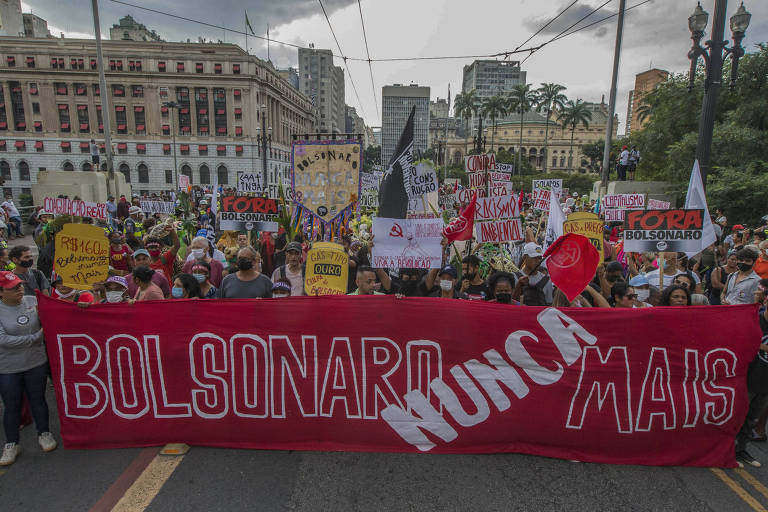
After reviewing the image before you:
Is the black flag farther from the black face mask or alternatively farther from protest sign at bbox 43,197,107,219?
protest sign at bbox 43,197,107,219

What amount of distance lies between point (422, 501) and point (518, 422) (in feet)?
3.54

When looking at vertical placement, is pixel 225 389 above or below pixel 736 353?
below

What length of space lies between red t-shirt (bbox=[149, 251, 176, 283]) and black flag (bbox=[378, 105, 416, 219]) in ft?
11.1

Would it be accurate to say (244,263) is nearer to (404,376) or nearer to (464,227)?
(404,376)

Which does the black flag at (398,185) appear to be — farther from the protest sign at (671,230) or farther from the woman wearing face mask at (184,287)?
the protest sign at (671,230)

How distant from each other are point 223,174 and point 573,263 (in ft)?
234

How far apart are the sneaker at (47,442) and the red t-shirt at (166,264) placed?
9.14 feet

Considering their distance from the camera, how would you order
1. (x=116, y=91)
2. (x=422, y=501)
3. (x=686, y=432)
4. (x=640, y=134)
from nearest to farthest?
1. (x=422, y=501)
2. (x=686, y=432)
3. (x=640, y=134)
4. (x=116, y=91)

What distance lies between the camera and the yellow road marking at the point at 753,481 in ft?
11.0

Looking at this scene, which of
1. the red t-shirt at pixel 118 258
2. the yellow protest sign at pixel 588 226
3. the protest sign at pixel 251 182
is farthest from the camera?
the protest sign at pixel 251 182

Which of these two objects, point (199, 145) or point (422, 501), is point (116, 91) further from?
point (422, 501)

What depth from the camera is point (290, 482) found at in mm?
3375

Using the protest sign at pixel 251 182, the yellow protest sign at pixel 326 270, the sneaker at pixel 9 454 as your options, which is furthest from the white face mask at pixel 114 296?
the protest sign at pixel 251 182

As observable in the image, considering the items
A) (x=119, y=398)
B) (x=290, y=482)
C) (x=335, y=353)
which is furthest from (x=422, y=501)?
(x=119, y=398)
